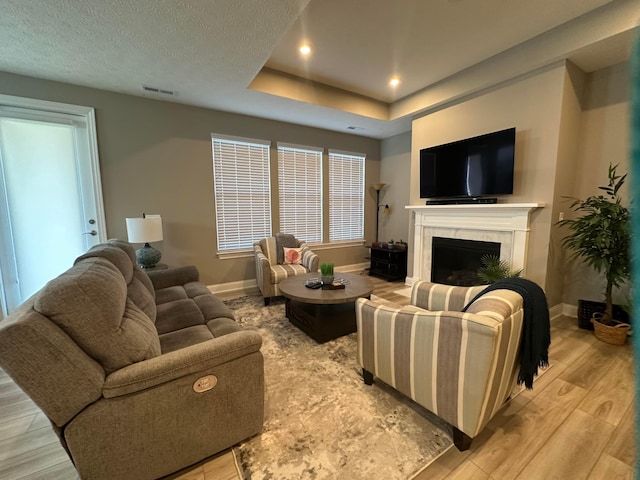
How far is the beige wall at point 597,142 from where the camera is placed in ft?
9.11

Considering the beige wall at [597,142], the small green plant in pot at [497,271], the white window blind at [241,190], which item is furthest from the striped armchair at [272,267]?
the beige wall at [597,142]

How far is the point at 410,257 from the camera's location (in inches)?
180

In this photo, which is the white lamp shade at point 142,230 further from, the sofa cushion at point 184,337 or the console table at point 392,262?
the console table at point 392,262

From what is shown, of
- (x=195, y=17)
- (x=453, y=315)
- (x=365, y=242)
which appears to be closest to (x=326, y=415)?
(x=453, y=315)

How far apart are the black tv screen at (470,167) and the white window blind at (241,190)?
2461 millimetres

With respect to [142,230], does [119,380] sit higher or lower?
lower

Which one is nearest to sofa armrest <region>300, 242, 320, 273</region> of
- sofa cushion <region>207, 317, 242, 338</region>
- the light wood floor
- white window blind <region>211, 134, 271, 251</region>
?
white window blind <region>211, 134, 271, 251</region>

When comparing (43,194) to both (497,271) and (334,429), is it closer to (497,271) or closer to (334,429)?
(334,429)

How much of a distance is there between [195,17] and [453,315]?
2670 millimetres

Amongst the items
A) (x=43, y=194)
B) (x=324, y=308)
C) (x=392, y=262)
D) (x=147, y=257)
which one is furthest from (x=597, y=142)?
(x=43, y=194)

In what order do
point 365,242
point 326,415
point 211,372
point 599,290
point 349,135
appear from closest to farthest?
point 211,372, point 326,415, point 599,290, point 349,135, point 365,242

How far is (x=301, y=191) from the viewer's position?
480 cm

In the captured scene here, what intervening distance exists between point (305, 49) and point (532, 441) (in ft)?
12.2

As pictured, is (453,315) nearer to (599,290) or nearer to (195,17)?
(195,17)
